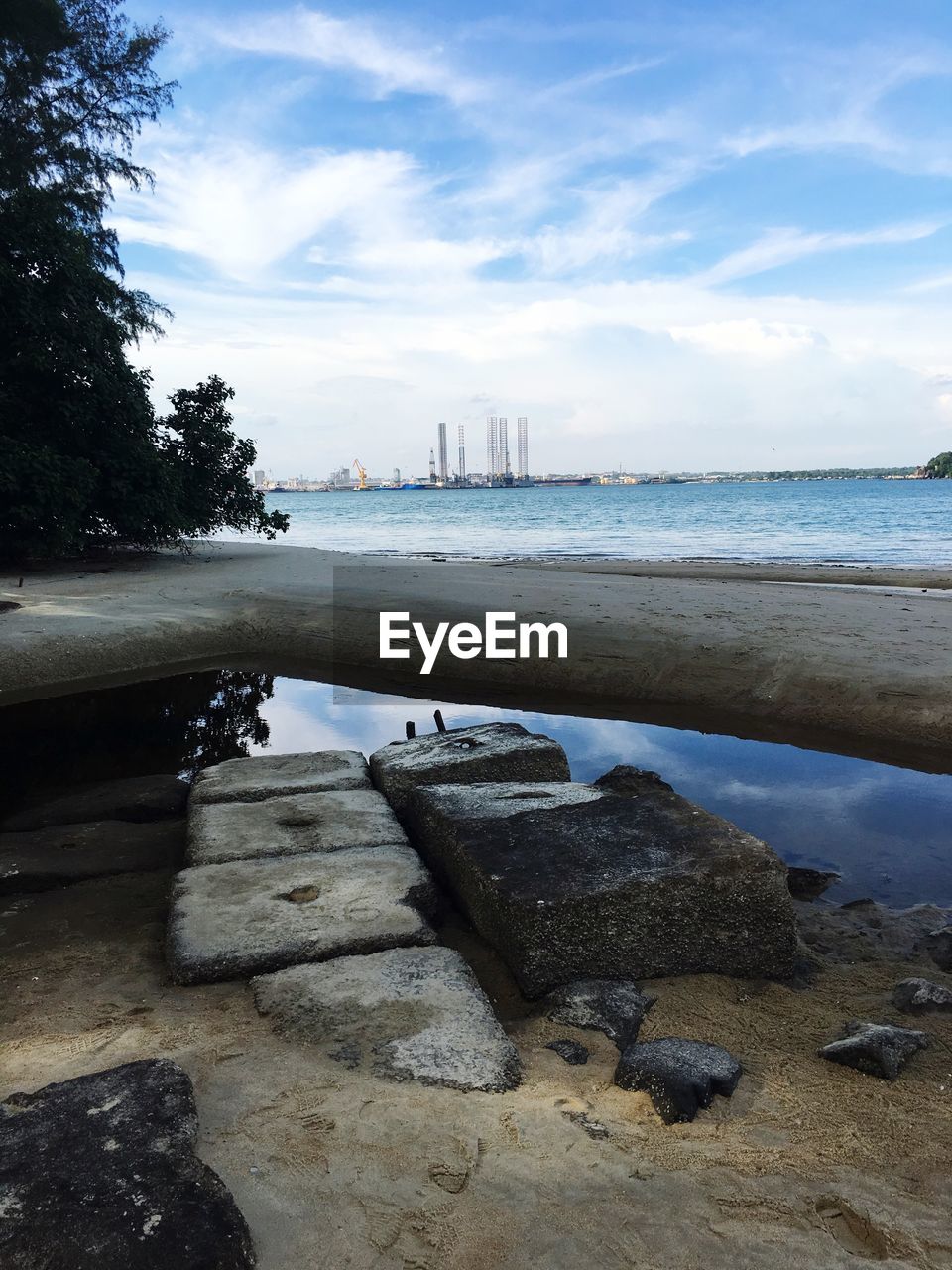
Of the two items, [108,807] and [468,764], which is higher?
[468,764]

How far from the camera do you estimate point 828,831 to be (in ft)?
17.6

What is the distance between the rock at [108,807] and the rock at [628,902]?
2485 mm

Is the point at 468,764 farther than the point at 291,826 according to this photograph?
Yes

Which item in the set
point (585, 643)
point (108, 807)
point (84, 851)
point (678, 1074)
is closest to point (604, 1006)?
point (678, 1074)

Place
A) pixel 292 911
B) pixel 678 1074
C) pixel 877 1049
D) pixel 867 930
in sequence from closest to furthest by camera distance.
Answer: pixel 678 1074
pixel 877 1049
pixel 292 911
pixel 867 930

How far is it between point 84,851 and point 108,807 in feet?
2.59

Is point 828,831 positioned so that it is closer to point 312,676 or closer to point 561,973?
point 561,973

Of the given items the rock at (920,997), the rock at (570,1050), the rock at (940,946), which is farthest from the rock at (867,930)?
the rock at (570,1050)

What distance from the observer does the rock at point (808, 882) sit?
449 centimetres

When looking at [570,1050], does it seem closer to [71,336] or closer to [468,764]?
[468,764]

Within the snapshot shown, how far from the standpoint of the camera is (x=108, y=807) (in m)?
5.54

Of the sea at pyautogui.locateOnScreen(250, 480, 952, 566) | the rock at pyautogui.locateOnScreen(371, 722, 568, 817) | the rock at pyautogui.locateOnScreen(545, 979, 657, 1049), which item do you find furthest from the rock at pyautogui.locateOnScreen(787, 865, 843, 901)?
the sea at pyautogui.locateOnScreen(250, 480, 952, 566)

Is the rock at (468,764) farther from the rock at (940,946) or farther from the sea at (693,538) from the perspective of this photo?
the sea at (693,538)

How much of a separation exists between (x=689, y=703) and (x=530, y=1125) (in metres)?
6.20
